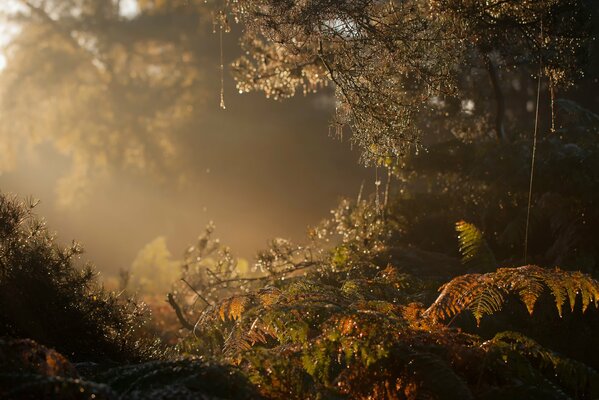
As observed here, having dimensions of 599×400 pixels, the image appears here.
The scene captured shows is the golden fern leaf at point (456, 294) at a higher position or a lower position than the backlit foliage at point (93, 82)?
lower

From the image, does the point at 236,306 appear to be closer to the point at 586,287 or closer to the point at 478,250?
the point at 586,287

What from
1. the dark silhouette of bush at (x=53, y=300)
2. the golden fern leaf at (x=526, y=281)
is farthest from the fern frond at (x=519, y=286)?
the dark silhouette of bush at (x=53, y=300)

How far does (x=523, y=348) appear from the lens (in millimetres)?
3561

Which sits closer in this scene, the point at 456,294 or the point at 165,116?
the point at 456,294

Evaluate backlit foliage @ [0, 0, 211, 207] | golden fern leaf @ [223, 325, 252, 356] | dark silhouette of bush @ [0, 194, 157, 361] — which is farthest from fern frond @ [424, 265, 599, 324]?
backlit foliage @ [0, 0, 211, 207]

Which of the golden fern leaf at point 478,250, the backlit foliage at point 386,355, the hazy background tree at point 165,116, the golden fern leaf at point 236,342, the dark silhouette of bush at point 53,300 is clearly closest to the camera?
the backlit foliage at point 386,355

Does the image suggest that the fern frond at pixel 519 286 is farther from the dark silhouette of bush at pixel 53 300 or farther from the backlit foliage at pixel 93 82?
the backlit foliage at pixel 93 82

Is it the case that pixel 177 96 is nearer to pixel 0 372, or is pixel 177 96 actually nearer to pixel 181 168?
pixel 181 168

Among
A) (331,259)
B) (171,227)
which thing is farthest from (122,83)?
(331,259)

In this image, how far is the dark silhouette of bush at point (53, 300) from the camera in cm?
425

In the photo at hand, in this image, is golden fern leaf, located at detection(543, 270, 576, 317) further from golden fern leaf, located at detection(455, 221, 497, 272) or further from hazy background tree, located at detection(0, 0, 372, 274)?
hazy background tree, located at detection(0, 0, 372, 274)

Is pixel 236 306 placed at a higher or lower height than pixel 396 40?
lower

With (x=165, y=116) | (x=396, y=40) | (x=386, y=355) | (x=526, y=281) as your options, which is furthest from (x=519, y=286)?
(x=165, y=116)

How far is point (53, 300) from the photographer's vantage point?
14.8 ft
